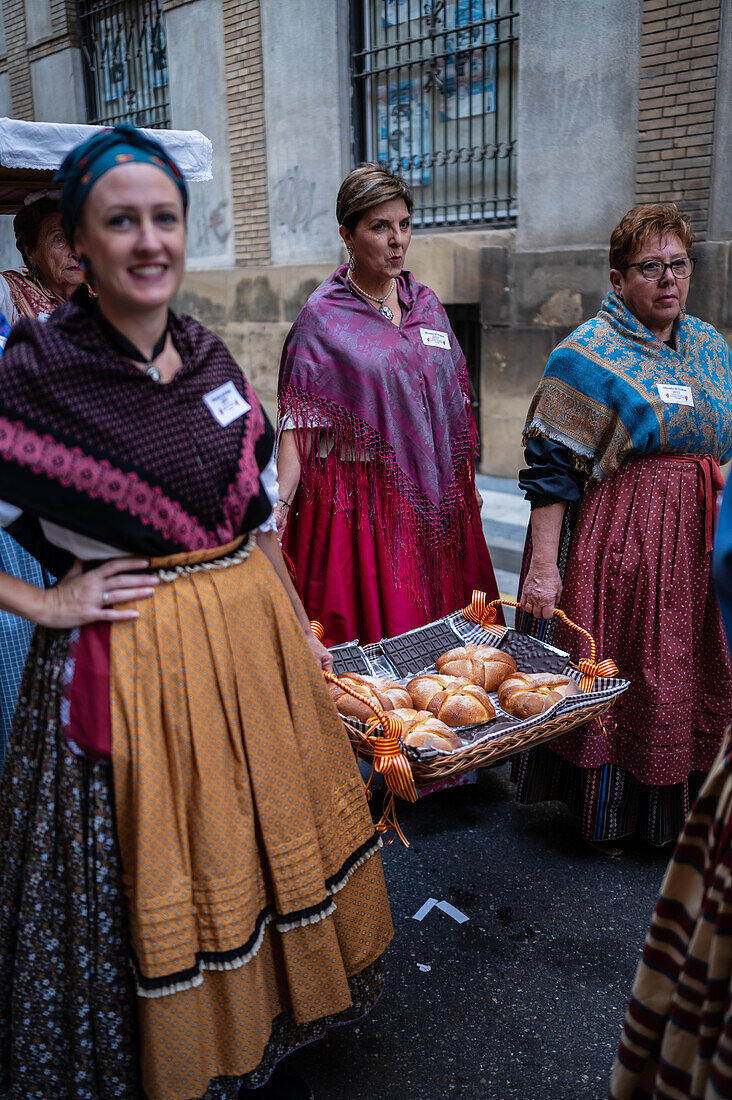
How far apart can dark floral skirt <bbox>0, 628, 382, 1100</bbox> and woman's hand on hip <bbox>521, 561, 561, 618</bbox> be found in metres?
1.65

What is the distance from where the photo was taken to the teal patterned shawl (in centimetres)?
274

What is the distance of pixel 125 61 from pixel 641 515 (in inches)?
445

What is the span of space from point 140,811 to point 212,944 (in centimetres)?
31

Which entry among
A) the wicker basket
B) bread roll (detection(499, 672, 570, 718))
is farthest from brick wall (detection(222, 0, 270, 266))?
the wicker basket

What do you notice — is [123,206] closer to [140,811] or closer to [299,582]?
[140,811]

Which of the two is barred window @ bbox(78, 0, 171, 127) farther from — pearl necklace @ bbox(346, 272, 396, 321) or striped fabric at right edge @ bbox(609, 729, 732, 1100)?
striped fabric at right edge @ bbox(609, 729, 732, 1100)

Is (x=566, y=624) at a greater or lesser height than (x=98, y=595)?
lesser

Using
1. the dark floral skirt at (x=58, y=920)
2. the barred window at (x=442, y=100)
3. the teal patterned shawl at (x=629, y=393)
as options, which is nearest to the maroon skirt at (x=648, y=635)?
the teal patterned shawl at (x=629, y=393)

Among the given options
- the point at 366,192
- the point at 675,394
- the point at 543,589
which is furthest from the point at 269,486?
the point at 366,192

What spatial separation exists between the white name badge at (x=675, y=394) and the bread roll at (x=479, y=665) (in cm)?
92

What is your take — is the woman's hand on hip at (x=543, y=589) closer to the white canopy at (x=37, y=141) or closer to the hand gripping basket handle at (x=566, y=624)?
the hand gripping basket handle at (x=566, y=624)

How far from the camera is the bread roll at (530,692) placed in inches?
99.3

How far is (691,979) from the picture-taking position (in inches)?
50.9

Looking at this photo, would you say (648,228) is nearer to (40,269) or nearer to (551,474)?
(551,474)
